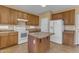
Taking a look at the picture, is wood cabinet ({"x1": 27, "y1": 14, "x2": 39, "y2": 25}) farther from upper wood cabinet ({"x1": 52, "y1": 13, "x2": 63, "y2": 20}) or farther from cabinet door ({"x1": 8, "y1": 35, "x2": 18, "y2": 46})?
upper wood cabinet ({"x1": 52, "y1": 13, "x2": 63, "y2": 20})

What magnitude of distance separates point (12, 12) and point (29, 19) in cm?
77

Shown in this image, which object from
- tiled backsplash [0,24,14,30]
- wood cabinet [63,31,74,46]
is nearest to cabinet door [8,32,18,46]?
tiled backsplash [0,24,14,30]

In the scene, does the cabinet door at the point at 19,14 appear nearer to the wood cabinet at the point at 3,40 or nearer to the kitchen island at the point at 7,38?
the kitchen island at the point at 7,38

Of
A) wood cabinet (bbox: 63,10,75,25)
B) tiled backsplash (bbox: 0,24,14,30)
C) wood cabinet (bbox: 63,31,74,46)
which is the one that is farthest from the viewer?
wood cabinet (bbox: 63,10,75,25)

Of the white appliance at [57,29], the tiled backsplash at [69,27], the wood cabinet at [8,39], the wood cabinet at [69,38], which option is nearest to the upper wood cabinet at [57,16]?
the white appliance at [57,29]

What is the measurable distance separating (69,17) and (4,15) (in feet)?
9.42

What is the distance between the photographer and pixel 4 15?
425cm

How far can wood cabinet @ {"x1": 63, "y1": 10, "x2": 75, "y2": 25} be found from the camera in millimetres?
5115

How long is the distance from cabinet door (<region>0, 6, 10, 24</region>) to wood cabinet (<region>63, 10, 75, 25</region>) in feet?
8.47

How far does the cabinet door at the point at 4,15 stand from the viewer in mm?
4083

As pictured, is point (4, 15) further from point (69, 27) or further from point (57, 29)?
point (69, 27)

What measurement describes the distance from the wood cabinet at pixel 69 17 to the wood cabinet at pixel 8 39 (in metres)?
2.40

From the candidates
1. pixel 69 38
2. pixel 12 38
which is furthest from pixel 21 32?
pixel 69 38
